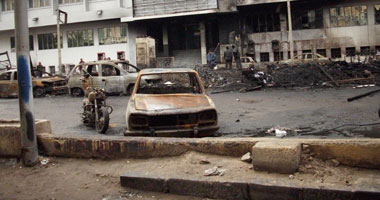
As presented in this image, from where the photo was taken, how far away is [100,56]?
3369cm

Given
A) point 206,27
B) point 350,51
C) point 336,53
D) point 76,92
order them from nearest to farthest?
point 76,92 < point 350,51 < point 336,53 < point 206,27

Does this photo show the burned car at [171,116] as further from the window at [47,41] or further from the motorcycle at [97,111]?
the window at [47,41]

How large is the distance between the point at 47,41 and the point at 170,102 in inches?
1295

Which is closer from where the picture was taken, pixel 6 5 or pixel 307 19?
pixel 307 19

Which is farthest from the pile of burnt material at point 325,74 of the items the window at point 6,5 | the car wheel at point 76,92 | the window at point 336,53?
the window at point 6,5

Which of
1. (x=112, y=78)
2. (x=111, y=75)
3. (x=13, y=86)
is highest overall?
(x=111, y=75)

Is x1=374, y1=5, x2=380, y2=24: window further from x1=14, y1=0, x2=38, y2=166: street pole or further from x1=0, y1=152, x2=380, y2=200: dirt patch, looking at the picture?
x1=14, y1=0, x2=38, y2=166: street pole

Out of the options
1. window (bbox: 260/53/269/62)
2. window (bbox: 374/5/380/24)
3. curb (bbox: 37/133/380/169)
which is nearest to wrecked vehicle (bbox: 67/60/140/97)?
curb (bbox: 37/133/380/169)

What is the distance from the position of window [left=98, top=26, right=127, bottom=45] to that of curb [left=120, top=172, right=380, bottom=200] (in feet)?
97.7

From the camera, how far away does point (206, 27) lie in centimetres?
3184

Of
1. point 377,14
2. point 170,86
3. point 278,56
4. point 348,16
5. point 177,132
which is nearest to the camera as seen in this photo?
point 177,132

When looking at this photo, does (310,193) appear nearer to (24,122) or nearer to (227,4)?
(24,122)

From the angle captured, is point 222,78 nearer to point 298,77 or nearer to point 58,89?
point 298,77

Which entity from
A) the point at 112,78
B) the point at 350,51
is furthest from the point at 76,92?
the point at 350,51
